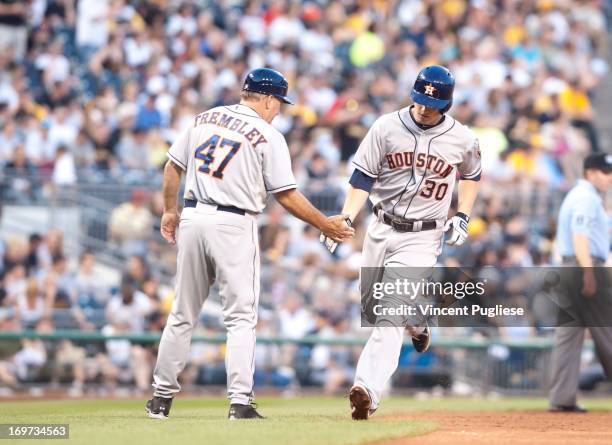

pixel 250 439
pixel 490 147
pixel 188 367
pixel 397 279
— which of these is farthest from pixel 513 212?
pixel 250 439

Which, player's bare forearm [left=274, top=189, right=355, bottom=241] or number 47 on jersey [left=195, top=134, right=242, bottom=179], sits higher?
number 47 on jersey [left=195, top=134, right=242, bottom=179]

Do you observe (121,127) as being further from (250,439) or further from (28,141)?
(250,439)

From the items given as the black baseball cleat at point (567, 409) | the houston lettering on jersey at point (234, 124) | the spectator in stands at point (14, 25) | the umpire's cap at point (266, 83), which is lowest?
the black baseball cleat at point (567, 409)

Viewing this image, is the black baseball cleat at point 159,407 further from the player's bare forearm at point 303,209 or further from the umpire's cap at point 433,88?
the umpire's cap at point 433,88

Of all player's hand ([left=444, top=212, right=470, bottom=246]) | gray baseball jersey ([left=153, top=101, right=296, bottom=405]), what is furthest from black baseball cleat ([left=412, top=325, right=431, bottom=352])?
gray baseball jersey ([left=153, top=101, right=296, bottom=405])

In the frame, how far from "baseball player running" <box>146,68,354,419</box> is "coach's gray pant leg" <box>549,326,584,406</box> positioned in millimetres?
3237

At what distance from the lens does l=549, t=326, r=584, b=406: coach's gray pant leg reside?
34.7ft

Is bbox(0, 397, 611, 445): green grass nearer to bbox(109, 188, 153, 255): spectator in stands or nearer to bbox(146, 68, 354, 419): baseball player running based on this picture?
bbox(146, 68, 354, 419): baseball player running

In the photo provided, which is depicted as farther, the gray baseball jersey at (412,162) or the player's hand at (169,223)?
the gray baseball jersey at (412,162)

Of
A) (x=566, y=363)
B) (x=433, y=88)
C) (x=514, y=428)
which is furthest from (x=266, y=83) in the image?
(x=566, y=363)

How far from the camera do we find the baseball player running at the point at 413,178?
8.41 meters

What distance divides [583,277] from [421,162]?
Answer: 101 inches

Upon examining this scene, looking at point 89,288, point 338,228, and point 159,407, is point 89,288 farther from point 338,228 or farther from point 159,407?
point 338,228

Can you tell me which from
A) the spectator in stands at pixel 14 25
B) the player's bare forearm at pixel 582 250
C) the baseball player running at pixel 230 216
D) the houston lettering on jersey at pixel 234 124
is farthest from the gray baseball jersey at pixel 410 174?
the spectator in stands at pixel 14 25
